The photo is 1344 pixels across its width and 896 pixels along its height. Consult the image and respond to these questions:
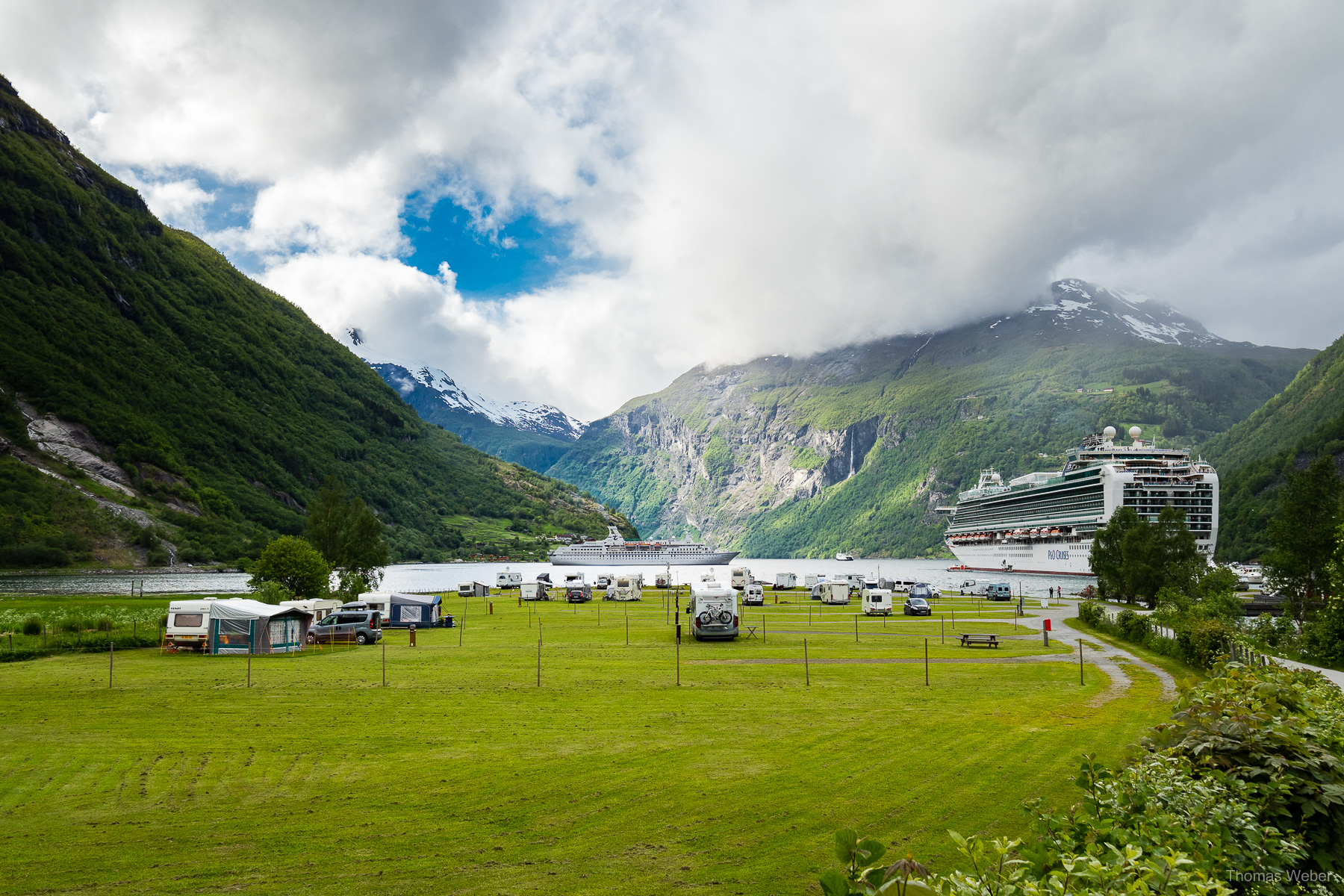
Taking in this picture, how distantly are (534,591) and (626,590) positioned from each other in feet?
29.4

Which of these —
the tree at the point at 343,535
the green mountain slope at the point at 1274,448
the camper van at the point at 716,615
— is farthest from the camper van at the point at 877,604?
the green mountain slope at the point at 1274,448

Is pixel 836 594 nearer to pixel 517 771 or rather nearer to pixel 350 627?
pixel 350 627

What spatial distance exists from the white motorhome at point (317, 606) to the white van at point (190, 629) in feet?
10.4

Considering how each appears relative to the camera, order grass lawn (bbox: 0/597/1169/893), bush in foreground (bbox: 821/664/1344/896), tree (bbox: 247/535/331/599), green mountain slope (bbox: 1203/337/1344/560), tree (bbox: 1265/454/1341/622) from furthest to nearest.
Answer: green mountain slope (bbox: 1203/337/1344/560), tree (bbox: 247/535/331/599), tree (bbox: 1265/454/1341/622), grass lawn (bbox: 0/597/1169/893), bush in foreground (bbox: 821/664/1344/896)

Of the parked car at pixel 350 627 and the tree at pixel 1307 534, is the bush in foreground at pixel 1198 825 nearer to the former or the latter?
the parked car at pixel 350 627

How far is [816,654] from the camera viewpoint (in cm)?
3103

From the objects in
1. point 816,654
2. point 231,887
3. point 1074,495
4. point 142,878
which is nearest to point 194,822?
point 142,878

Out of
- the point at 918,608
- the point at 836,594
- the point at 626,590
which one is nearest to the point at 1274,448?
the point at 836,594

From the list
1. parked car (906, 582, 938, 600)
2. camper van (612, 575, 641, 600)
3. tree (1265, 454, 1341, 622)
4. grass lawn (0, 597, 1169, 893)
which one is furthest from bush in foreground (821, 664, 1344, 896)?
camper van (612, 575, 641, 600)

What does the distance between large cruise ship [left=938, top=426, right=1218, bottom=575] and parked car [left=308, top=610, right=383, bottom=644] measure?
3592 inches

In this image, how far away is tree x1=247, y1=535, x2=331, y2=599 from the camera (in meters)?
53.7

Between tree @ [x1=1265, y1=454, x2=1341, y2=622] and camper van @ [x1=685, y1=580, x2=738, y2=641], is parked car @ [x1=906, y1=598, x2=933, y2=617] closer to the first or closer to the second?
tree @ [x1=1265, y1=454, x2=1341, y2=622]

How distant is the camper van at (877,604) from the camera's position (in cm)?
5222

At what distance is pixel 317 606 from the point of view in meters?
39.8
